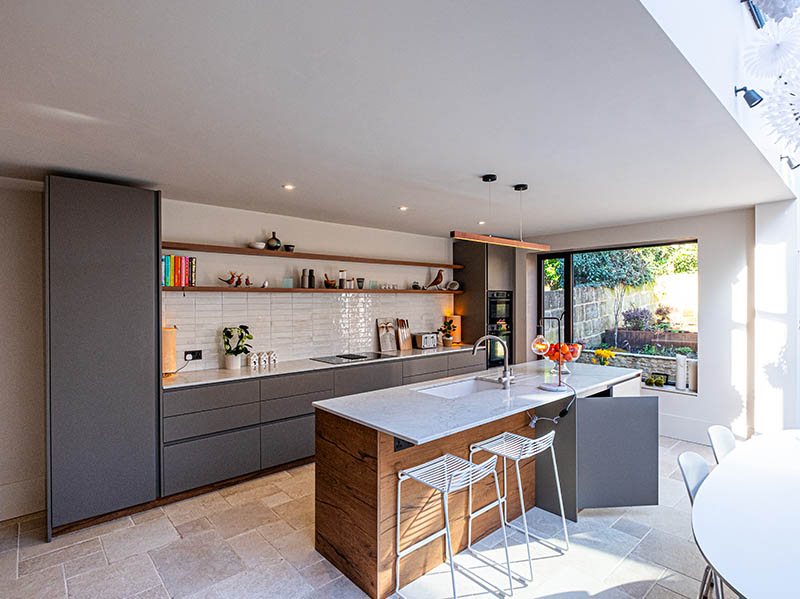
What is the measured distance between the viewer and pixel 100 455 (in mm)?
3010

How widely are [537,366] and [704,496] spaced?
2236 millimetres

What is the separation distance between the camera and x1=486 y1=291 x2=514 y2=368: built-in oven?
6.03 meters

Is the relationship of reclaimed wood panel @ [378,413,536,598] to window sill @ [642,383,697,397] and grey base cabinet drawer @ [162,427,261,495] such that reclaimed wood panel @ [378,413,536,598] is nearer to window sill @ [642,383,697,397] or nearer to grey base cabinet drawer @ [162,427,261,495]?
grey base cabinet drawer @ [162,427,261,495]

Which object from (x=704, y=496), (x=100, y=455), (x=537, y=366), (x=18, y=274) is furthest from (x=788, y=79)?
(x=18, y=274)

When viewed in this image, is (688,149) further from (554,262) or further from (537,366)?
Result: (554,262)

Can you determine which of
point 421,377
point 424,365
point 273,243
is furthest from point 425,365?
point 273,243

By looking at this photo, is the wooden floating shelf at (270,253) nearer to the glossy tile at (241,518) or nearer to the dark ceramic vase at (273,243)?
the dark ceramic vase at (273,243)

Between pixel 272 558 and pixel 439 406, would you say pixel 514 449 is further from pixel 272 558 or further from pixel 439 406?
pixel 272 558

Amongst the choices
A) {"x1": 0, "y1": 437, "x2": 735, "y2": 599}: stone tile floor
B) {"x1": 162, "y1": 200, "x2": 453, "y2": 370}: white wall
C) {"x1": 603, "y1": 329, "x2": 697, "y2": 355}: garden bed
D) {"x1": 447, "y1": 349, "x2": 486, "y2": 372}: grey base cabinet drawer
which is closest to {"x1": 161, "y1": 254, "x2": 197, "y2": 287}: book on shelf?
{"x1": 162, "y1": 200, "x2": 453, "y2": 370}: white wall

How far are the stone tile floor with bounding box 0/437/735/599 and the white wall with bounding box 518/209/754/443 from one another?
5.61 feet

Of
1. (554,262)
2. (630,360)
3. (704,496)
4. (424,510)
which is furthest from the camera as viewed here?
(554,262)

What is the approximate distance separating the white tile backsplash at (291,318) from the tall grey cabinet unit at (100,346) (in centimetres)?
73

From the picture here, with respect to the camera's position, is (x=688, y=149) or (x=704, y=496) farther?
(x=688, y=149)

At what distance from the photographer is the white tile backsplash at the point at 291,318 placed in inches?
158
